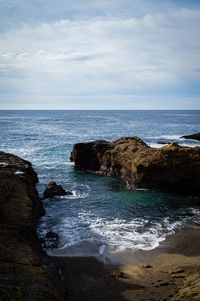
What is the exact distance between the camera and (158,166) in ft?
66.6

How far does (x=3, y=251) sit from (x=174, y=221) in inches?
420

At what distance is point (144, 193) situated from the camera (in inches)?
795

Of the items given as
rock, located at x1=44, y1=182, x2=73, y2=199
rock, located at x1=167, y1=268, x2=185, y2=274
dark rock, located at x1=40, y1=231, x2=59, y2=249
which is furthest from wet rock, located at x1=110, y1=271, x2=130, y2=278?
rock, located at x1=44, y1=182, x2=73, y2=199

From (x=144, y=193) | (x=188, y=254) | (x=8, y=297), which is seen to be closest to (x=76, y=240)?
(x=188, y=254)

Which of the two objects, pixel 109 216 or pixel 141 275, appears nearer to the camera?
pixel 141 275

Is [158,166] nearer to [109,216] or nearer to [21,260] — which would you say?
[109,216]

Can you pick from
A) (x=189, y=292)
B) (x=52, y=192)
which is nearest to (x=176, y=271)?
(x=189, y=292)

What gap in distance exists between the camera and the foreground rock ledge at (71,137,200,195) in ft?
64.1

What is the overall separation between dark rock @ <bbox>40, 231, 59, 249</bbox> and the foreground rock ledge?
34.7 feet

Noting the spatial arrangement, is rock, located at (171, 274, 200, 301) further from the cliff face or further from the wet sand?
the cliff face

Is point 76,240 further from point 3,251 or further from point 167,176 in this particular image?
point 167,176

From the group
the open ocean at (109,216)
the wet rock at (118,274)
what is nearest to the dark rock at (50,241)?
the open ocean at (109,216)

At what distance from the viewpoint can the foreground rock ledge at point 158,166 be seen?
64.1 ft

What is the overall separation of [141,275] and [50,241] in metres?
4.89
